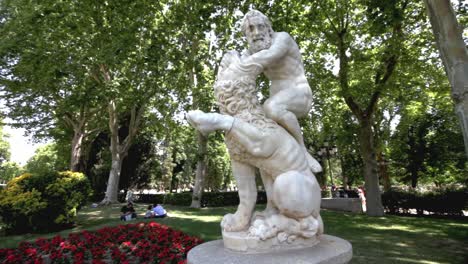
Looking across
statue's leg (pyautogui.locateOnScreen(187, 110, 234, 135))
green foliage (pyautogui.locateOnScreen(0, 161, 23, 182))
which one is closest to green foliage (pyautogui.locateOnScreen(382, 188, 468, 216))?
statue's leg (pyautogui.locateOnScreen(187, 110, 234, 135))

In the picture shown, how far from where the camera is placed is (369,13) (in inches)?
331

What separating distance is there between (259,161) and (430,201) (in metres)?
17.4

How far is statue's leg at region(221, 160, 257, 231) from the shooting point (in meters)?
2.98

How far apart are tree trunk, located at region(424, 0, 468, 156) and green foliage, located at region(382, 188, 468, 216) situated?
481 inches

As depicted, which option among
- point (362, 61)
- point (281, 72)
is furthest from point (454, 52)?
point (362, 61)

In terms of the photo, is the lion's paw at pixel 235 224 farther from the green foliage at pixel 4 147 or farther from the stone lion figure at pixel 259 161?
the green foliage at pixel 4 147

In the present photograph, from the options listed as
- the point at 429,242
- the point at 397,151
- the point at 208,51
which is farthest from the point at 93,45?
the point at 397,151

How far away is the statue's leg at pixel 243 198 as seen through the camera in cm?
298

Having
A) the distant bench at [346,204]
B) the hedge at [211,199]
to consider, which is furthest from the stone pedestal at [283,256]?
the hedge at [211,199]

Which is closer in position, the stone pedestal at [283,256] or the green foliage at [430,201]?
the stone pedestal at [283,256]

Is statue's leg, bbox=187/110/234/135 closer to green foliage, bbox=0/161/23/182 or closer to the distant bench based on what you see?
the distant bench

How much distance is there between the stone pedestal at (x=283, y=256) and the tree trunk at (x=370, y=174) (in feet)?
41.3

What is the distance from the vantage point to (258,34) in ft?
10.9

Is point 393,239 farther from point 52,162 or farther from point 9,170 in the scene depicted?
point 9,170
